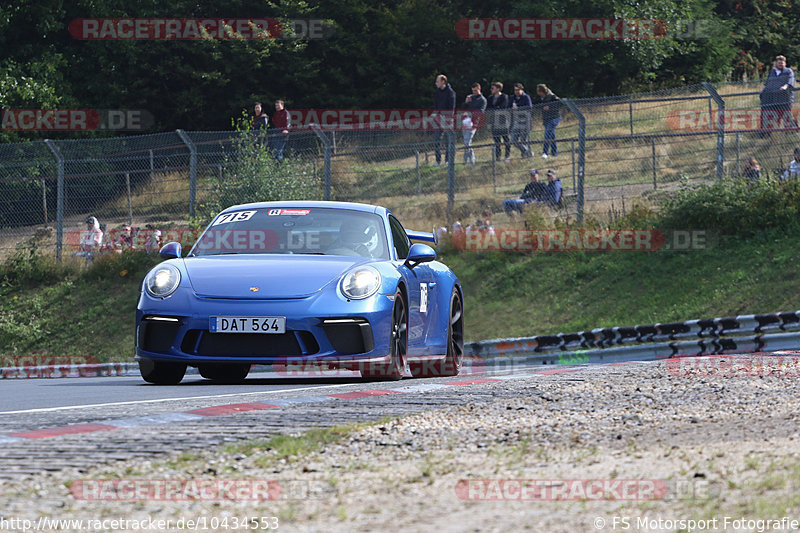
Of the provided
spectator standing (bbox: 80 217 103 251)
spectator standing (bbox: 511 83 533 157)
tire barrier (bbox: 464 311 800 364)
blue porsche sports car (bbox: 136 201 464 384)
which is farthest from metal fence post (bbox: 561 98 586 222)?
blue porsche sports car (bbox: 136 201 464 384)

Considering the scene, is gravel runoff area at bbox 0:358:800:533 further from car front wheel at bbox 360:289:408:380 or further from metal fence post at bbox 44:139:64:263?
metal fence post at bbox 44:139:64:263

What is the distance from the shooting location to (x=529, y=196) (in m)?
21.3

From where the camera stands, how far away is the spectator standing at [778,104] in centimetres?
1944

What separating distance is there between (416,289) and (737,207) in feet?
35.0

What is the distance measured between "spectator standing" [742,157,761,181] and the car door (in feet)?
35.0

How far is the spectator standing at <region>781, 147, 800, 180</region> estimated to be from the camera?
18.9 meters

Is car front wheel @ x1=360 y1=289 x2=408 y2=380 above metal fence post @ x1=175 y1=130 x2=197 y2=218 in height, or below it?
below

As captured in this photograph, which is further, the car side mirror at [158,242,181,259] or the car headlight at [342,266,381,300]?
the car side mirror at [158,242,181,259]

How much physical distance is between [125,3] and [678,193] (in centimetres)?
2307

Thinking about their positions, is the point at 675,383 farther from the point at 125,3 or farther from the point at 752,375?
the point at 125,3

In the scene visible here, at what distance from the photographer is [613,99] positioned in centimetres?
2155

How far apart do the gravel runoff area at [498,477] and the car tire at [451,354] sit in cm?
390
